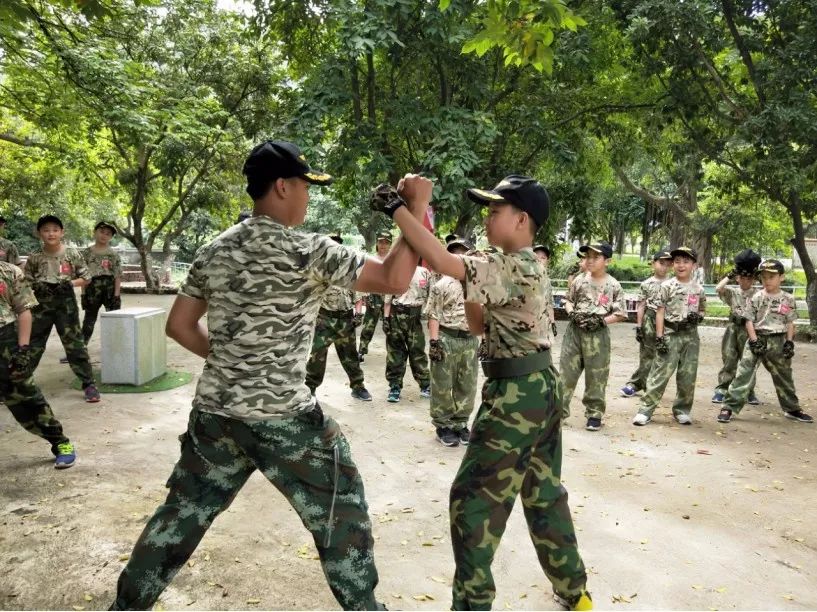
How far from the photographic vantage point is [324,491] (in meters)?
2.54

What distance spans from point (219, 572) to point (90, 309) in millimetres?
6902

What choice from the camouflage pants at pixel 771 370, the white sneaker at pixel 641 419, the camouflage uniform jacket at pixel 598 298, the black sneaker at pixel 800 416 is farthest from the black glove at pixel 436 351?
the black sneaker at pixel 800 416

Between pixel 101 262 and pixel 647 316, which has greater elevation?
pixel 101 262

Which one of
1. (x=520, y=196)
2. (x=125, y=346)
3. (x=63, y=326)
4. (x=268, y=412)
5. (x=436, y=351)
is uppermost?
(x=520, y=196)

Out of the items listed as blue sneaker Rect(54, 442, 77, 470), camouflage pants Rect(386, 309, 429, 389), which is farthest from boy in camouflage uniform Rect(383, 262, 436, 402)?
blue sneaker Rect(54, 442, 77, 470)

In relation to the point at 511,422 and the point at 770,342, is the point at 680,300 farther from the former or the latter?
the point at 511,422

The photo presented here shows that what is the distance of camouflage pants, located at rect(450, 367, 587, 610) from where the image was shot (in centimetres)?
279

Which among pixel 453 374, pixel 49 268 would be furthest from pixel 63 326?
pixel 453 374

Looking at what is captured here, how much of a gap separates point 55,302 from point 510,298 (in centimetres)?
628

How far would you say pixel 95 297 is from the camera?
30.3ft

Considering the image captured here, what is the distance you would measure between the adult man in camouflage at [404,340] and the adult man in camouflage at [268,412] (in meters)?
5.56

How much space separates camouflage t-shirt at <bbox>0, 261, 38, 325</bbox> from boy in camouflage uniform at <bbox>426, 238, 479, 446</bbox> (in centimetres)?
345

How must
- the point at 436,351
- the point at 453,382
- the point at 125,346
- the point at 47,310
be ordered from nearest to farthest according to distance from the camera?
the point at 436,351 → the point at 453,382 → the point at 47,310 → the point at 125,346

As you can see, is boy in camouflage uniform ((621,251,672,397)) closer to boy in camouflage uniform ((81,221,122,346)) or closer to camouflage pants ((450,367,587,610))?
camouflage pants ((450,367,587,610))
